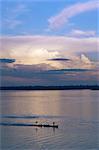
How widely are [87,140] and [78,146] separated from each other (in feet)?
8.17

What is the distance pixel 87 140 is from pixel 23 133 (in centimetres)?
604

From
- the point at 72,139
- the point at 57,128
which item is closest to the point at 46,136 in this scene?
the point at 72,139

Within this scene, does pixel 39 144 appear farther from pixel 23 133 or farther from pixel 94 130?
pixel 94 130

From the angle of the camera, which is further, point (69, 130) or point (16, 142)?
point (69, 130)

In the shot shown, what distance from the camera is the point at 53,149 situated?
20219 mm

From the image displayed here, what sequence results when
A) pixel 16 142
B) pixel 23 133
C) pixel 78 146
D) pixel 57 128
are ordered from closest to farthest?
1. pixel 78 146
2. pixel 16 142
3. pixel 23 133
4. pixel 57 128

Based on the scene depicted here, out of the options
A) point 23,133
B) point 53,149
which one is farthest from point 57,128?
point 53,149

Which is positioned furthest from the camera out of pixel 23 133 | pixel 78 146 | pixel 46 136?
pixel 23 133

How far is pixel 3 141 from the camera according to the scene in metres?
24.9

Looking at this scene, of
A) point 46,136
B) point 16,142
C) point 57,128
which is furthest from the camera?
point 57,128

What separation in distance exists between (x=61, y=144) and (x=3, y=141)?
4.81 metres

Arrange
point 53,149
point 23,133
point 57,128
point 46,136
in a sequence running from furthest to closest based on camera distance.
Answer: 1. point 57,128
2. point 23,133
3. point 46,136
4. point 53,149

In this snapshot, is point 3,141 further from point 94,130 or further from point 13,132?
point 94,130

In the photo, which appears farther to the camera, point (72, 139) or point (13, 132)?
point (13, 132)
